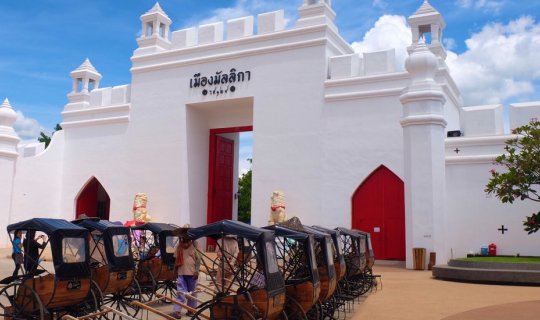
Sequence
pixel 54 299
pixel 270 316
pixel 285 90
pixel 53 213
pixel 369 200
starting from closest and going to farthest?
pixel 270 316
pixel 54 299
pixel 369 200
pixel 285 90
pixel 53 213

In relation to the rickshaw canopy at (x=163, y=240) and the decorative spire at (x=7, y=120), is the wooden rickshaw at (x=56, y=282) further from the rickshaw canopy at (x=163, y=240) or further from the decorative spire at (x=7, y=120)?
the decorative spire at (x=7, y=120)

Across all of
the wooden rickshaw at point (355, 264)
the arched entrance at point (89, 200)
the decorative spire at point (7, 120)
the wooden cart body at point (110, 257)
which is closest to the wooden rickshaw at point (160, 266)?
the wooden cart body at point (110, 257)

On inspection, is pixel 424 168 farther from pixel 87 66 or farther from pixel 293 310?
pixel 87 66

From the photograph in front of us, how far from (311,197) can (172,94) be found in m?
7.36

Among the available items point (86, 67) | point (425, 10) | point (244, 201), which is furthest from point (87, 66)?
point (244, 201)

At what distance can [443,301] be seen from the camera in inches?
406

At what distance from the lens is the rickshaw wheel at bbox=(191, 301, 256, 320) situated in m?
6.52

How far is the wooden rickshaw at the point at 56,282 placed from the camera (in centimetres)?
723

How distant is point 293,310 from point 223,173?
16190 mm

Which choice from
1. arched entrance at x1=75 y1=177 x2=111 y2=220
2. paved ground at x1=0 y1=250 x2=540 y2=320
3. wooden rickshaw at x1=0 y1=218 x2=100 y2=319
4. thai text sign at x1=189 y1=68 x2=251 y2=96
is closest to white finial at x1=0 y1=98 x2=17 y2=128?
arched entrance at x1=75 y1=177 x2=111 y2=220

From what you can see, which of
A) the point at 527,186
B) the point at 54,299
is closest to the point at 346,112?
the point at 527,186

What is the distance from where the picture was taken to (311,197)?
18969 mm

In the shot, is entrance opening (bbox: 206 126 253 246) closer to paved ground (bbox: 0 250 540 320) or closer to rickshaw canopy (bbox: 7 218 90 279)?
paved ground (bbox: 0 250 540 320)

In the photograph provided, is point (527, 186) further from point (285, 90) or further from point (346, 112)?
point (285, 90)
